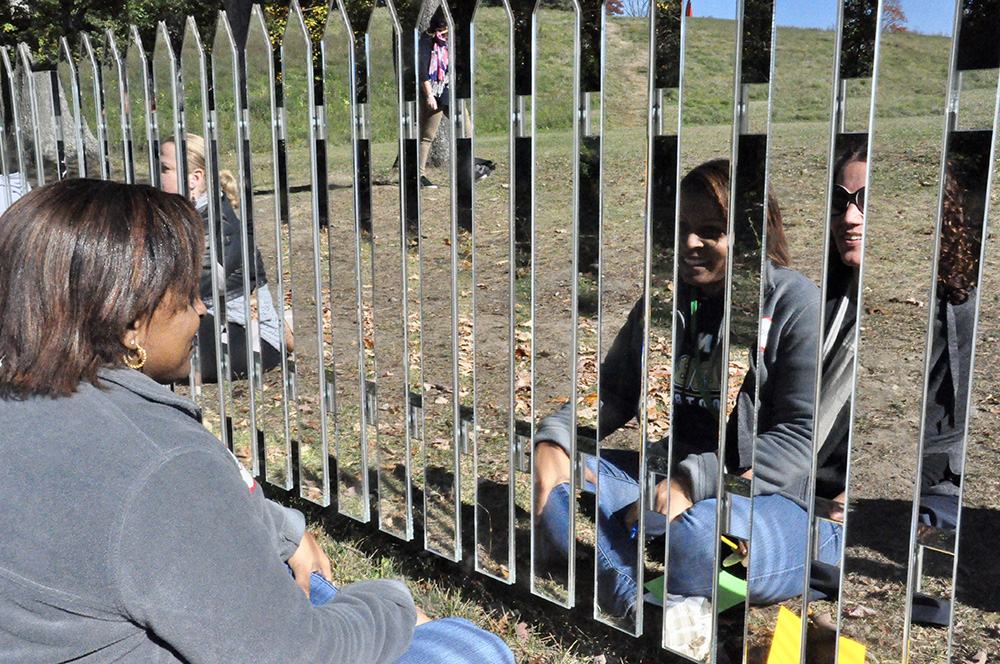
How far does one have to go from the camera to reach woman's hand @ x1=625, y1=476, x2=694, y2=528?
260cm

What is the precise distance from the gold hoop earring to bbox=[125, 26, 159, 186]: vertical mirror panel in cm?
285

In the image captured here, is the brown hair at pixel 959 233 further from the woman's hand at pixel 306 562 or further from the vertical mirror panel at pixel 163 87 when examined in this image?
the vertical mirror panel at pixel 163 87

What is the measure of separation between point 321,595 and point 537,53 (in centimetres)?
163

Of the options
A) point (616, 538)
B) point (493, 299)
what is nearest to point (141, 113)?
point (493, 299)

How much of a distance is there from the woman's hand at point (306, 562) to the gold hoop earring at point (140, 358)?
32.1 inches

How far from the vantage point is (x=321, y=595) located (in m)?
2.27

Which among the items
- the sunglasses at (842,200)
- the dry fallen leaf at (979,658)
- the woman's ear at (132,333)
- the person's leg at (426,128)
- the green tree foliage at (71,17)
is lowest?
the dry fallen leaf at (979,658)

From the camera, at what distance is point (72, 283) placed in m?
1.53

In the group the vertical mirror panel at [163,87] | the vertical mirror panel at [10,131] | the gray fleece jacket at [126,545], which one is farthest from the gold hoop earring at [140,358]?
the vertical mirror panel at [10,131]

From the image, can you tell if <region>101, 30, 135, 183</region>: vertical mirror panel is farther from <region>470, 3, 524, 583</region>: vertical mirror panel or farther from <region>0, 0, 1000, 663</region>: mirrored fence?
<region>470, 3, 524, 583</region>: vertical mirror panel

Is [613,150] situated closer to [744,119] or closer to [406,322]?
[744,119]

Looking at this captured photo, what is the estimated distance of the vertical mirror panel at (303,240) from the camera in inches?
139

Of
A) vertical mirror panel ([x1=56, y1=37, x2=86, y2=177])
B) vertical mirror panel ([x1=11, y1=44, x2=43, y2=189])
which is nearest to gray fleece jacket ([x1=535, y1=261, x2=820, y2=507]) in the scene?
vertical mirror panel ([x1=56, y1=37, x2=86, y2=177])

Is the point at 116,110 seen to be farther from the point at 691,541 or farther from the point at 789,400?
the point at 789,400
